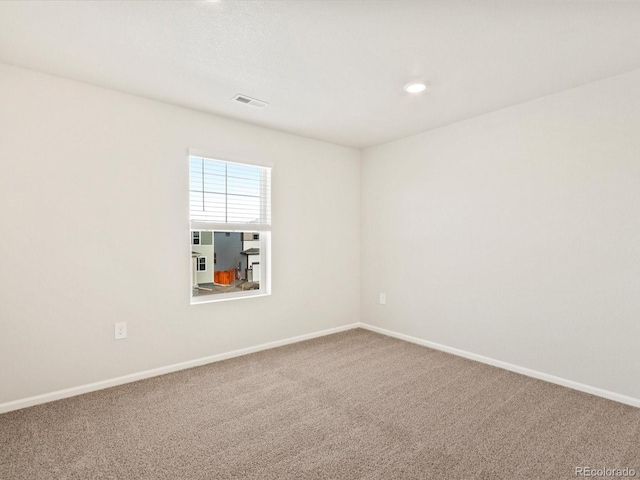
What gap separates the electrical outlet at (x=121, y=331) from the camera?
8.88 ft

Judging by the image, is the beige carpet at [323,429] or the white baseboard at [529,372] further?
the white baseboard at [529,372]

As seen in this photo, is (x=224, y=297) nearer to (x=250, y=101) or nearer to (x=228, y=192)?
(x=228, y=192)

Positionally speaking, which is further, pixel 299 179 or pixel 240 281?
pixel 240 281

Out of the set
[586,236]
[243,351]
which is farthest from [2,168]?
A: [586,236]

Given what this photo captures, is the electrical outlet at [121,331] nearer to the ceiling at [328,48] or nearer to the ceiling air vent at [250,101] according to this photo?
the ceiling at [328,48]

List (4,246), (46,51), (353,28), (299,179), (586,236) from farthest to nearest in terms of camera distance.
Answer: (299,179)
(586,236)
(4,246)
(46,51)
(353,28)

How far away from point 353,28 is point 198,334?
8.89ft

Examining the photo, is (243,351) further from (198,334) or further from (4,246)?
(4,246)

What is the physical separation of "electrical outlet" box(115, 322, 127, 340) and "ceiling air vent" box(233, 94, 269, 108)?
2.03 metres

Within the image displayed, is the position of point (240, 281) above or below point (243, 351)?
above

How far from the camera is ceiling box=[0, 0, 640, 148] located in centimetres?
178

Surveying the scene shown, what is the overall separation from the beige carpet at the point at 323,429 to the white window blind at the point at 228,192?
4.65 ft

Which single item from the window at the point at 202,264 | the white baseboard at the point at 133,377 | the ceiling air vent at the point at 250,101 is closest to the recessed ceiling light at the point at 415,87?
the ceiling air vent at the point at 250,101

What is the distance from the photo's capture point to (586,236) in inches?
102
